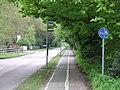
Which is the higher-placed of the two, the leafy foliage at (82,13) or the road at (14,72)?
the leafy foliage at (82,13)

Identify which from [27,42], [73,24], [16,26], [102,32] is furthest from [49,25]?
[27,42]

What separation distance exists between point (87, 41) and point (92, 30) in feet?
20.7

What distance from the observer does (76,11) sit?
16953mm

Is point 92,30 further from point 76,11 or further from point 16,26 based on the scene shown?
point 16,26

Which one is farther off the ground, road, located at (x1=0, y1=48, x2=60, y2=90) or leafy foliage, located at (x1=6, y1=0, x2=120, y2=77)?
leafy foliage, located at (x1=6, y1=0, x2=120, y2=77)

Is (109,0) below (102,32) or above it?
above

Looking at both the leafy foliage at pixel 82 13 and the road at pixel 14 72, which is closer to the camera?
the leafy foliage at pixel 82 13

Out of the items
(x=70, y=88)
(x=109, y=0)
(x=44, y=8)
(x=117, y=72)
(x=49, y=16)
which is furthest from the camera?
(x=49, y=16)

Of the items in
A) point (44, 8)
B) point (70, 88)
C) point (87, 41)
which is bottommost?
point (70, 88)

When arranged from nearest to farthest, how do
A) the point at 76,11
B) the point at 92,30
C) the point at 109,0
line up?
1. the point at 109,0
2. the point at 76,11
3. the point at 92,30

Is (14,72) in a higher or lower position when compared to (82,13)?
lower

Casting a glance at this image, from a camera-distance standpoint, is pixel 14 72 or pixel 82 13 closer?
pixel 82 13

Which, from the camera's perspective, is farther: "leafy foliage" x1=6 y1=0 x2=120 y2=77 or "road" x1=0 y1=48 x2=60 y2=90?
"road" x1=0 y1=48 x2=60 y2=90

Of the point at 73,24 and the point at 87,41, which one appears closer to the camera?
the point at 73,24
